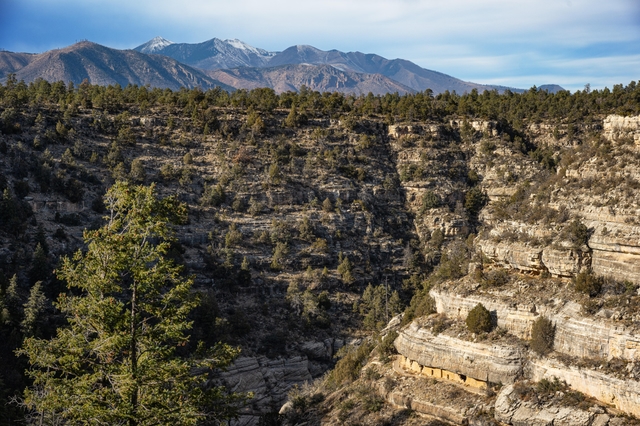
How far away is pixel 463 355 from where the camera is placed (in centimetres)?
2570

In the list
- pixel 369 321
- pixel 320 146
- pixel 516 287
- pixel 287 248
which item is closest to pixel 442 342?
pixel 516 287

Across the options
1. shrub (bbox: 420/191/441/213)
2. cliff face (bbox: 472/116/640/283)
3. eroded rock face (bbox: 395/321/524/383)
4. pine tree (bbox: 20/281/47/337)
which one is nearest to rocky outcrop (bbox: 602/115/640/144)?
cliff face (bbox: 472/116/640/283)

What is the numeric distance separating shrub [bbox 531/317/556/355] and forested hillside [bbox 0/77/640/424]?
494 centimetres

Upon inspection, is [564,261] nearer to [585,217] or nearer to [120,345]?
[585,217]

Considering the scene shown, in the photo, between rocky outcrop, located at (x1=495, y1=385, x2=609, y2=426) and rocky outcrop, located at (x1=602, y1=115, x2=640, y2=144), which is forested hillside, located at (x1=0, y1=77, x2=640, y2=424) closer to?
rocky outcrop, located at (x1=602, y1=115, x2=640, y2=144)

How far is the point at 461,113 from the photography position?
6994cm

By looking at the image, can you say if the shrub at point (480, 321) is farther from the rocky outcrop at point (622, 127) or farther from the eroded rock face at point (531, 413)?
the rocky outcrop at point (622, 127)

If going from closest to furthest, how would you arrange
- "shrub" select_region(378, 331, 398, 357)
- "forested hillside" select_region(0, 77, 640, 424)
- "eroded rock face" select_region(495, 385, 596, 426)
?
"eroded rock face" select_region(495, 385, 596, 426), "shrub" select_region(378, 331, 398, 357), "forested hillside" select_region(0, 77, 640, 424)

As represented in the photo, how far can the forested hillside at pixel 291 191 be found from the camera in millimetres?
39906

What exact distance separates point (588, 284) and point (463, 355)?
5.94m

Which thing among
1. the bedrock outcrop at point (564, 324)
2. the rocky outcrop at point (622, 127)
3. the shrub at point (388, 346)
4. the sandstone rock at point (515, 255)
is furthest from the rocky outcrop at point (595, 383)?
the rocky outcrop at point (622, 127)

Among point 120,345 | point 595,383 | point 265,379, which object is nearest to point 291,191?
point 265,379

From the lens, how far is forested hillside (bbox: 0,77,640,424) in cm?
3991

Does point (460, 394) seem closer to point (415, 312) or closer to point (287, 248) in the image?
point (415, 312)
